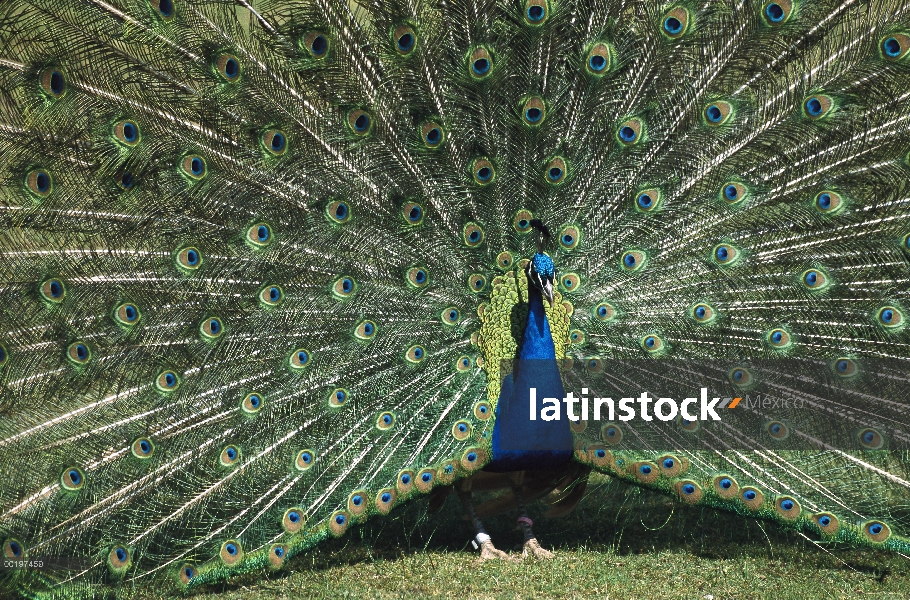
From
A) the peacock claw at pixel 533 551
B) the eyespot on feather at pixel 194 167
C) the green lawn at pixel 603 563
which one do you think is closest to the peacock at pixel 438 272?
the eyespot on feather at pixel 194 167

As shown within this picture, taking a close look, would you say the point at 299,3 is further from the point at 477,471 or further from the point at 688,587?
the point at 688,587

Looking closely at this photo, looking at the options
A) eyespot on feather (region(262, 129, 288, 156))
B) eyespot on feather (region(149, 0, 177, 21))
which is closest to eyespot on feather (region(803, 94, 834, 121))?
eyespot on feather (region(262, 129, 288, 156))

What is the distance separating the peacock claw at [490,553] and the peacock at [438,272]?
0.01 metres

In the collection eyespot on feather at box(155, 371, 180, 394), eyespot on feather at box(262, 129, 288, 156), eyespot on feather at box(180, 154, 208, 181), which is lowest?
eyespot on feather at box(155, 371, 180, 394)

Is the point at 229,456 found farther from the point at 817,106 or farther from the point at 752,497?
the point at 817,106

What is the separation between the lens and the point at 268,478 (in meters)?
4.83

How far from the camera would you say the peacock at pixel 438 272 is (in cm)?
446

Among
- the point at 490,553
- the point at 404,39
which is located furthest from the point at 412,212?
the point at 490,553

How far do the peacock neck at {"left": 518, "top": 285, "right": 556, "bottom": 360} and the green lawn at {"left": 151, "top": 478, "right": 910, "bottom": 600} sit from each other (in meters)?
1.13

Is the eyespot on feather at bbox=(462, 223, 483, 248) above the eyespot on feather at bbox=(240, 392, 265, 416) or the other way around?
above

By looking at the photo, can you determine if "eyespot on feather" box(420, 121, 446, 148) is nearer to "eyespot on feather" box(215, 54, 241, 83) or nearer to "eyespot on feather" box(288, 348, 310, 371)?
"eyespot on feather" box(215, 54, 241, 83)

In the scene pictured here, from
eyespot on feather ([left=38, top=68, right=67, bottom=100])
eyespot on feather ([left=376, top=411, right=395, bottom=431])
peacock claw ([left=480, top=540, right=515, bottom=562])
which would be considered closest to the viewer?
eyespot on feather ([left=38, top=68, right=67, bottom=100])

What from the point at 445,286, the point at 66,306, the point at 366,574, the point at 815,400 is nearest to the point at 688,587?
the point at 815,400

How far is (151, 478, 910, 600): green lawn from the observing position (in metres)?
4.82
